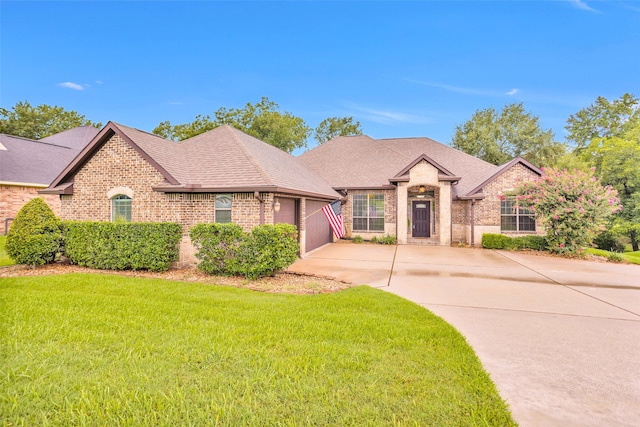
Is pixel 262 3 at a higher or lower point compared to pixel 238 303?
higher

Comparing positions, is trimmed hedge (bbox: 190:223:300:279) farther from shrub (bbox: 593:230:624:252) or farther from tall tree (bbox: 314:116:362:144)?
tall tree (bbox: 314:116:362:144)

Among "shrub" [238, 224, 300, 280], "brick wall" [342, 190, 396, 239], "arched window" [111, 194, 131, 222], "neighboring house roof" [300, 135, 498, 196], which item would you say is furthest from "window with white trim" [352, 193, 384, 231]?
"arched window" [111, 194, 131, 222]

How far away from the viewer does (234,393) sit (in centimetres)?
313

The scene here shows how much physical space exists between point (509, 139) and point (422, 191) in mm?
20442

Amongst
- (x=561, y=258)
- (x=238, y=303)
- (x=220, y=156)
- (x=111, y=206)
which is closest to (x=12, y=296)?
(x=238, y=303)

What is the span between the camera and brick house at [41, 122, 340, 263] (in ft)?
34.8

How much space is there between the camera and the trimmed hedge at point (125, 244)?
920 cm

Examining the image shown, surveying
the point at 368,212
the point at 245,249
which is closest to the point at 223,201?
the point at 245,249

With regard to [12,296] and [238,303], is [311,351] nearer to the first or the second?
[238,303]

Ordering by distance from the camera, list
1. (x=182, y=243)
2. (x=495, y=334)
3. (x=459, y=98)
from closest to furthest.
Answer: (x=495, y=334)
(x=182, y=243)
(x=459, y=98)

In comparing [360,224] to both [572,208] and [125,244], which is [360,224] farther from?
[125,244]

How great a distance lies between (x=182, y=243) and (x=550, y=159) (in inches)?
1427

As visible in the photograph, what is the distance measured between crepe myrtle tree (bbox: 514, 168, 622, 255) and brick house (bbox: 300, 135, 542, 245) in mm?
2243

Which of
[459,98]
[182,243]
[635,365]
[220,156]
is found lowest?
[635,365]
